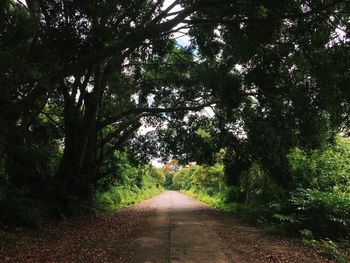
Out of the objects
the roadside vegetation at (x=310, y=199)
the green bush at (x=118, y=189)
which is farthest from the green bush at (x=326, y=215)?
the green bush at (x=118, y=189)

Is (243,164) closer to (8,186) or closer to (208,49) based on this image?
(208,49)

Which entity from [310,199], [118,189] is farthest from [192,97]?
[118,189]

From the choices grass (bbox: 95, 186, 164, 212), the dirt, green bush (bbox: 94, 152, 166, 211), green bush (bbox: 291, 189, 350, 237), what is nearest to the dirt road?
the dirt

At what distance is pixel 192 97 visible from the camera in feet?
56.7

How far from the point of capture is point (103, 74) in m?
15.9

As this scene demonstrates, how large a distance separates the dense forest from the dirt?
45.2 inches

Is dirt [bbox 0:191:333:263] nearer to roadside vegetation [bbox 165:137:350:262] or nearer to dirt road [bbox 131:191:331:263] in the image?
dirt road [bbox 131:191:331:263]

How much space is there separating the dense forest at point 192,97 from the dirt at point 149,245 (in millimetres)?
1147

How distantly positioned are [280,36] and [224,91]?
3209mm

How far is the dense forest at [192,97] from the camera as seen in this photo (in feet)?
29.9

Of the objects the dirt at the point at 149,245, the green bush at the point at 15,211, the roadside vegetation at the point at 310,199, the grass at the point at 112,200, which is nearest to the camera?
the dirt at the point at 149,245

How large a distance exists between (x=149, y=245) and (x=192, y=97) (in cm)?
895

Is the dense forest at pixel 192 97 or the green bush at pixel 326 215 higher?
the dense forest at pixel 192 97

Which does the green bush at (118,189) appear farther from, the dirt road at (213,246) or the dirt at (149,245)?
the dirt road at (213,246)
